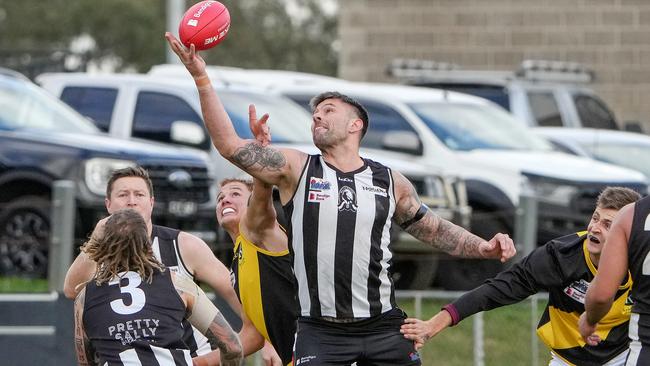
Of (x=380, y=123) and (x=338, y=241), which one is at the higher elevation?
(x=380, y=123)

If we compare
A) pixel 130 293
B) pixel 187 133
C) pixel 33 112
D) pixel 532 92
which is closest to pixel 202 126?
pixel 187 133

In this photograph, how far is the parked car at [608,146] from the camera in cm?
1844

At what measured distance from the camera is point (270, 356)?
8.81 m

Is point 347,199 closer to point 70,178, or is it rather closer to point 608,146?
point 70,178

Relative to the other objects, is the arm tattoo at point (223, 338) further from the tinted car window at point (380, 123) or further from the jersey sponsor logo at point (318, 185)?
the tinted car window at point (380, 123)

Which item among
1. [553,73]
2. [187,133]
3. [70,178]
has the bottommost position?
[70,178]

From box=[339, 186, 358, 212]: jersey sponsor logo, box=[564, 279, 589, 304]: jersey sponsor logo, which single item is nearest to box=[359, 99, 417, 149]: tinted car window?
box=[564, 279, 589, 304]: jersey sponsor logo

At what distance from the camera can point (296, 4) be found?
216 feet

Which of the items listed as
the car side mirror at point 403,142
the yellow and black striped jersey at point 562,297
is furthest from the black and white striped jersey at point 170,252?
the car side mirror at point 403,142

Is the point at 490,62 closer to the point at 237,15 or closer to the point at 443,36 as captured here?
the point at 443,36

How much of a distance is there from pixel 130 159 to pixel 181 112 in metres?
1.66

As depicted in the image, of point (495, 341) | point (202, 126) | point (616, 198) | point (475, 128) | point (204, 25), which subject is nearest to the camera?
point (204, 25)

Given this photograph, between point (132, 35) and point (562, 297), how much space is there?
5241 cm

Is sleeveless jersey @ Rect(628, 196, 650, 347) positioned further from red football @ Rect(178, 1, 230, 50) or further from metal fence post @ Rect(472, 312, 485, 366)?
metal fence post @ Rect(472, 312, 485, 366)
